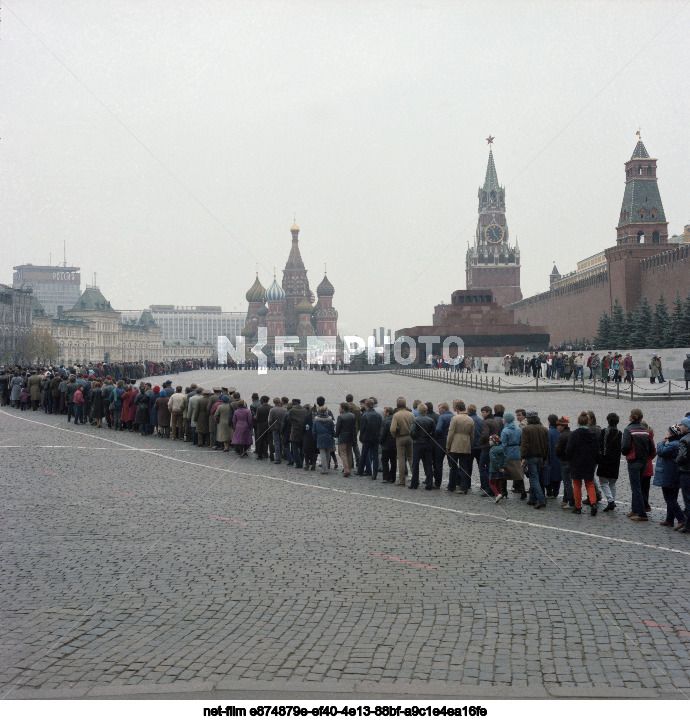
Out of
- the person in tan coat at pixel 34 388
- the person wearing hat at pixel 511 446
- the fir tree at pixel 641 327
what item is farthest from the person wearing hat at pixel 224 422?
the fir tree at pixel 641 327

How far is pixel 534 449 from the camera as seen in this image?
401 inches

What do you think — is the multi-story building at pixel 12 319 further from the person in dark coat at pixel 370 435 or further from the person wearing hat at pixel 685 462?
the person wearing hat at pixel 685 462

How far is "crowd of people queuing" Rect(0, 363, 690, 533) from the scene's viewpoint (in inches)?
366

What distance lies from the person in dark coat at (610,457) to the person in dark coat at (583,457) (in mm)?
89

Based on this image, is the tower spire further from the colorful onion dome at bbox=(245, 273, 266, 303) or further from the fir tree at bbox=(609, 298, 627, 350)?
the fir tree at bbox=(609, 298, 627, 350)

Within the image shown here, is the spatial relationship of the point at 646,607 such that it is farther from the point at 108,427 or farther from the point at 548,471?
the point at 108,427

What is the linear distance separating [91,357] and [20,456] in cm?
12025

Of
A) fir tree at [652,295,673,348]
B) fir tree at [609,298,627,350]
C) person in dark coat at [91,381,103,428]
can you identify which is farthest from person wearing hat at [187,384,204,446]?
fir tree at [609,298,627,350]

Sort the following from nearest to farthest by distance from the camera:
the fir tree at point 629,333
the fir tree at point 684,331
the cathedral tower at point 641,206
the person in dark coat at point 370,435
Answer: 1. the person in dark coat at point 370,435
2. the fir tree at point 684,331
3. the fir tree at point 629,333
4. the cathedral tower at point 641,206

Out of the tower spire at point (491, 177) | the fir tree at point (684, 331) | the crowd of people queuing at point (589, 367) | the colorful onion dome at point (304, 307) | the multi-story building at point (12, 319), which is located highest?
the tower spire at point (491, 177)

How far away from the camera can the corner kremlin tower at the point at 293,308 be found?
424 feet

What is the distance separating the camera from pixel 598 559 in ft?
24.7

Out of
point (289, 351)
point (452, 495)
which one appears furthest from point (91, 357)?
point (452, 495)

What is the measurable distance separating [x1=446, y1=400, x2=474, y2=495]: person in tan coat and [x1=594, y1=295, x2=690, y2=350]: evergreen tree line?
108 feet
